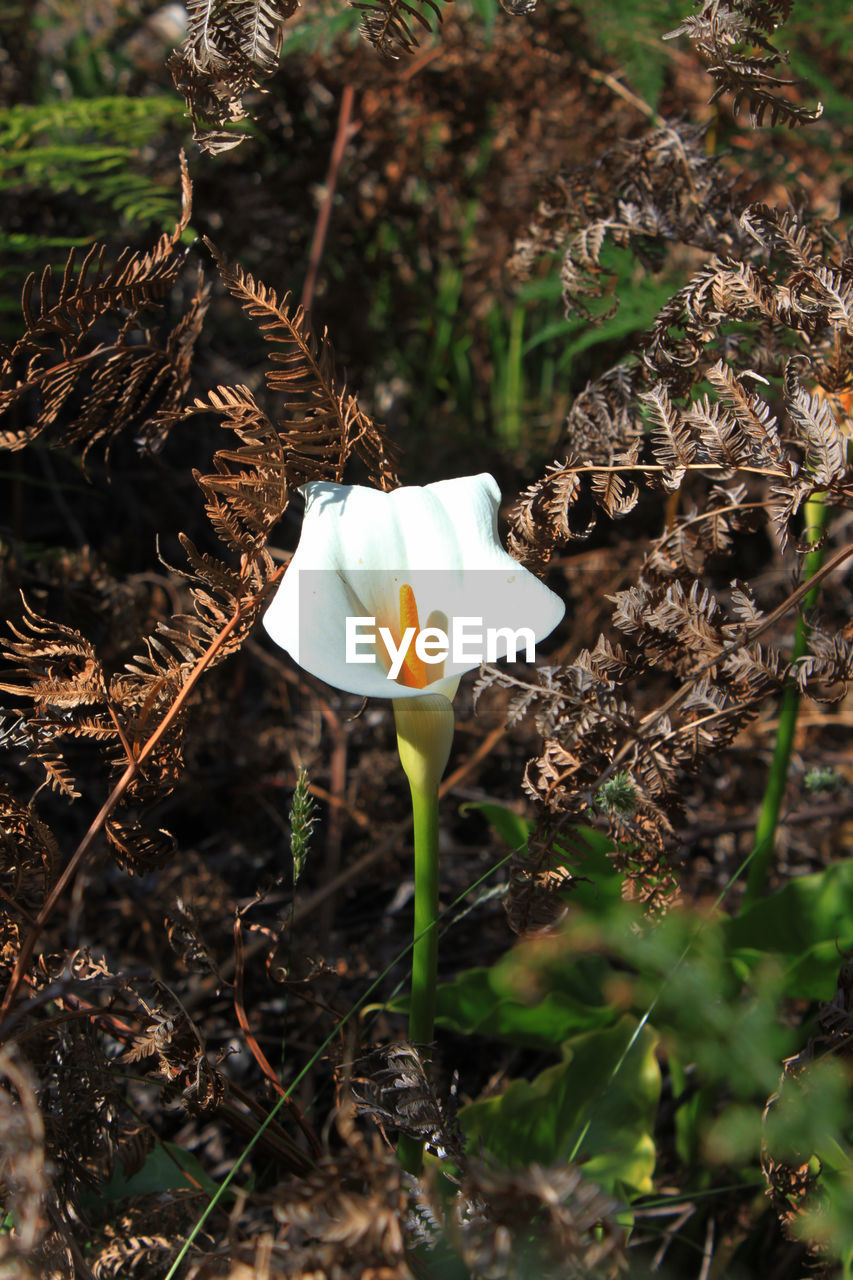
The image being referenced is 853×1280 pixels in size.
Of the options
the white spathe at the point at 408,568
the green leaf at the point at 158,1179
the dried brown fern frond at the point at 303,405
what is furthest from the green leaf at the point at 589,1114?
the dried brown fern frond at the point at 303,405

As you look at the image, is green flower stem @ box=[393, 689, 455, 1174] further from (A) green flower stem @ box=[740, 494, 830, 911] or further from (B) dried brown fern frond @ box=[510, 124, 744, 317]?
(B) dried brown fern frond @ box=[510, 124, 744, 317]

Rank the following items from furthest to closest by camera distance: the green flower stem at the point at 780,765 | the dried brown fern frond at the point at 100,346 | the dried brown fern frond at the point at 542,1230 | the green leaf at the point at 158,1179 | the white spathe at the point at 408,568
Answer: the green flower stem at the point at 780,765, the green leaf at the point at 158,1179, the dried brown fern frond at the point at 100,346, the white spathe at the point at 408,568, the dried brown fern frond at the point at 542,1230

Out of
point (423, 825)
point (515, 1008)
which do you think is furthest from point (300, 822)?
point (515, 1008)

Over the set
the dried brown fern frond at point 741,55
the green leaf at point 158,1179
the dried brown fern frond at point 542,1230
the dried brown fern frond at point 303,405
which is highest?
the dried brown fern frond at point 741,55

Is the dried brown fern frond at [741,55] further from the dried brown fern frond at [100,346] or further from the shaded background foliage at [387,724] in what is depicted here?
the dried brown fern frond at [100,346]

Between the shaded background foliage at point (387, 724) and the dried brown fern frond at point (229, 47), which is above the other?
the dried brown fern frond at point (229, 47)

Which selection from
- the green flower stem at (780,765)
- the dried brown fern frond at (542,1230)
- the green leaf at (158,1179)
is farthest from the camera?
the green flower stem at (780,765)

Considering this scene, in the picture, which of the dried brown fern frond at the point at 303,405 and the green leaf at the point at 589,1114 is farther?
the green leaf at the point at 589,1114
